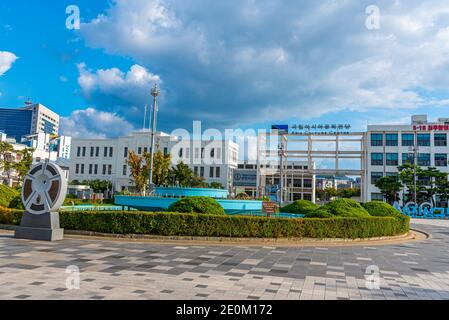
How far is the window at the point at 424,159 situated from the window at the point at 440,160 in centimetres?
138

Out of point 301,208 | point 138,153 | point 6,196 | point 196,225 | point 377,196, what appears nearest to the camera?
point 196,225

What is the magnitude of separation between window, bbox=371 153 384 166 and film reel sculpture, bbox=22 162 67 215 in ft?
191

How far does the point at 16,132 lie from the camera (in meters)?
181

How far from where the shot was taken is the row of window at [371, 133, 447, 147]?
60.2 metres

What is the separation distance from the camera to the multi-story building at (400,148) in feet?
197

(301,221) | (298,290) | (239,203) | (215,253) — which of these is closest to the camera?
(298,290)

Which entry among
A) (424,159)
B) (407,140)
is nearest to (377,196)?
(424,159)

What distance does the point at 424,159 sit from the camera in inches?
2378

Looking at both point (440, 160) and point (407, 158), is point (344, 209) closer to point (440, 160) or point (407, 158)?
point (407, 158)

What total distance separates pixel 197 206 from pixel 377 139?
54648 millimetres

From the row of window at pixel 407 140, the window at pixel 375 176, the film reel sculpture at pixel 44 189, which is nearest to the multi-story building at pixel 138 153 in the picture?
the window at pixel 375 176
